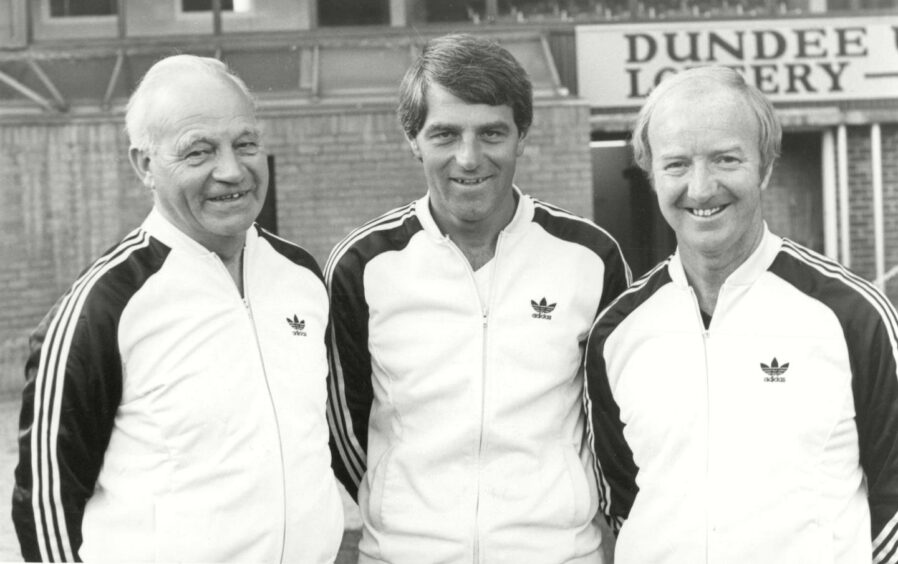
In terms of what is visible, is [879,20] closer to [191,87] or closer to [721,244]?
[721,244]

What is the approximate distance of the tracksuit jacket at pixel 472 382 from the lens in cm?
246

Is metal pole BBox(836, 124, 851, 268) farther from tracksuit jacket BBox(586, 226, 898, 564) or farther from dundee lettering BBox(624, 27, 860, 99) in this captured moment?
tracksuit jacket BBox(586, 226, 898, 564)

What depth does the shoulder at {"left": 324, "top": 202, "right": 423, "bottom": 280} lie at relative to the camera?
2.63 metres

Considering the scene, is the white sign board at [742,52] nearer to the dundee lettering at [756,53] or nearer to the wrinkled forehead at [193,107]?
the dundee lettering at [756,53]

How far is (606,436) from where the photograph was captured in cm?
249

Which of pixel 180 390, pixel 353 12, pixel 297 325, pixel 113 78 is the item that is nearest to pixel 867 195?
pixel 353 12

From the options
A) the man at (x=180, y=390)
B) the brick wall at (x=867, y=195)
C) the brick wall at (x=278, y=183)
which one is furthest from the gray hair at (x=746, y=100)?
the brick wall at (x=867, y=195)

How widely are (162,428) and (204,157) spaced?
22.5 inches

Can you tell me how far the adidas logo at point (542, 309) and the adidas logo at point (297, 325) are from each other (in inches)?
22.2

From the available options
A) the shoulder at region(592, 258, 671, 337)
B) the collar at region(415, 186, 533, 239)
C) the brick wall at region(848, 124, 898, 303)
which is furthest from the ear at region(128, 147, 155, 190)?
the brick wall at region(848, 124, 898, 303)

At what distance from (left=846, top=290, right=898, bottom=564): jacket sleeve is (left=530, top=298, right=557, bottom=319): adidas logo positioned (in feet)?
2.27

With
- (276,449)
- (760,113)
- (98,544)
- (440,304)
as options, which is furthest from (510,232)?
(98,544)

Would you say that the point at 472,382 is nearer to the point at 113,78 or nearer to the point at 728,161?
the point at 728,161

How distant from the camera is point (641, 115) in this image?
97.1 inches
